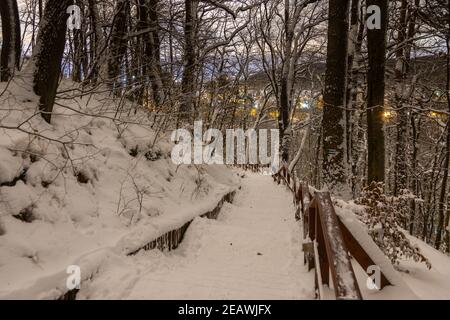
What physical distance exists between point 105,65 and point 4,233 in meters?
7.10

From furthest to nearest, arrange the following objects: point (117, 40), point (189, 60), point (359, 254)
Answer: point (189, 60) → point (117, 40) → point (359, 254)

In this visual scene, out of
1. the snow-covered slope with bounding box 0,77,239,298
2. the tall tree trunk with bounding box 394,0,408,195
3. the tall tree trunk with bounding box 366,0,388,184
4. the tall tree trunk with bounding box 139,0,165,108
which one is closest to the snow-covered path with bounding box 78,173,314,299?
the snow-covered slope with bounding box 0,77,239,298

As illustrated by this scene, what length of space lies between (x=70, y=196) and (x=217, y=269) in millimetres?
2392

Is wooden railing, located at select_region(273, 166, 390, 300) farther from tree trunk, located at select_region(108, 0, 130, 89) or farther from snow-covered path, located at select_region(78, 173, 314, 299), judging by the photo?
tree trunk, located at select_region(108, 0, 130, 89)

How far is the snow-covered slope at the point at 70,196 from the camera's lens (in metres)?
4.09

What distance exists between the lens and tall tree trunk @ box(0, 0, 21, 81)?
24.8 ft

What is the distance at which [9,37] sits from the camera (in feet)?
25.5

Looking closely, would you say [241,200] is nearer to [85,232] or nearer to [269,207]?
[269,207]

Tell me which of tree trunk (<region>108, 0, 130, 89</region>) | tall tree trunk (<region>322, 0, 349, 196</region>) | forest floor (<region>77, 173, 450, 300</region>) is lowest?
forest floor (<region>77, 173, 450, 300</region>)

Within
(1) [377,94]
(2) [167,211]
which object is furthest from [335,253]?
(1) [377,94]

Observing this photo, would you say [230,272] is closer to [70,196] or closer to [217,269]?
[217,269]

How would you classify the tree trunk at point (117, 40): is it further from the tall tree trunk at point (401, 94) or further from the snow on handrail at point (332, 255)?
the tall tree trunk at point (401, 94)

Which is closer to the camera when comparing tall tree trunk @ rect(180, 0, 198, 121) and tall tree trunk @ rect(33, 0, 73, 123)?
tall tree trunk @ rect(33, 0, 73, 123)

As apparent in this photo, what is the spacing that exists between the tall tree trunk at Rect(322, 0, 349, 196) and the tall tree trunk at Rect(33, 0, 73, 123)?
17.1 feet
